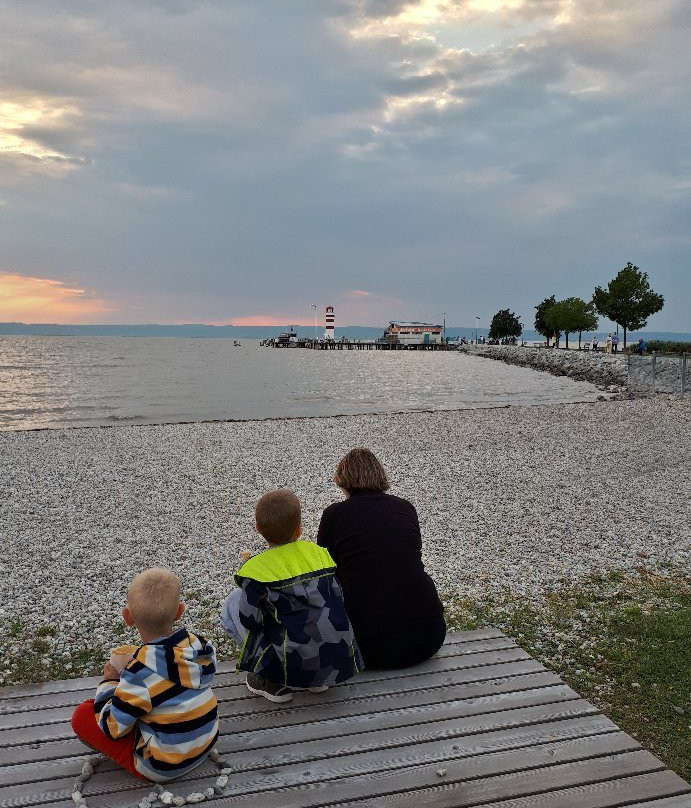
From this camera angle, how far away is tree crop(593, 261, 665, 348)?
5641 centimetres

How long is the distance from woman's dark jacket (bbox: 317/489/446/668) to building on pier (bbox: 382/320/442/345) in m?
133

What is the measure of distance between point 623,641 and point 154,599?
13.5ft

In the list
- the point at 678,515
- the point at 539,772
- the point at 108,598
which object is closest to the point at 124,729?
the point at 539,772

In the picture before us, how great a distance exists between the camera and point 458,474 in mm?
11508

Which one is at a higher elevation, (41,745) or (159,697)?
(159,697)

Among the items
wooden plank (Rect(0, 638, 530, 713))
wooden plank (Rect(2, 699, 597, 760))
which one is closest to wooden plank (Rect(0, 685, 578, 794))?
wooden plank (Rect(2, 699, 597, 760))

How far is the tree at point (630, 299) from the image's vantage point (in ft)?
185

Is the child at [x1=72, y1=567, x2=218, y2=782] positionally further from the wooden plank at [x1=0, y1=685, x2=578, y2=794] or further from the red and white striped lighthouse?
the red and white striped lighthouse

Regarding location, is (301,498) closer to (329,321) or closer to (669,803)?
(669,803)

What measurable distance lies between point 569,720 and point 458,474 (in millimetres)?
8734

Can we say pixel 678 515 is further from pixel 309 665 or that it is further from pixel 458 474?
pixel 309 665

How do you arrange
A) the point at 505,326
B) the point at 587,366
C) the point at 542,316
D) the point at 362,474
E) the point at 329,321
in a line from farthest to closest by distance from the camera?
the point at 329,321, the point at 505,326, the point at 542,316, the point at 587,366, the point at 362,474

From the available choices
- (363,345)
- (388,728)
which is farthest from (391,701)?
(363,345)

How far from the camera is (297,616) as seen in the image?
2916mm
